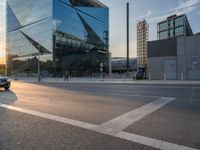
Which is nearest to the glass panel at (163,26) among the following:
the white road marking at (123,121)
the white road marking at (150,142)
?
the white road marking at (123,121)

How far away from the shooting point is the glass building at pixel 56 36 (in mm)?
67688

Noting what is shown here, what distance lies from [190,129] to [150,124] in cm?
104

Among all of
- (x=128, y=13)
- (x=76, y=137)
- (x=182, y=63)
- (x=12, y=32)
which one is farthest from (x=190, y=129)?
(x=12, y=32)

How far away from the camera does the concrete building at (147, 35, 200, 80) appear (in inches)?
1422

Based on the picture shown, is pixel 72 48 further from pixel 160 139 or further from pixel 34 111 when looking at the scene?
pixel 160 139

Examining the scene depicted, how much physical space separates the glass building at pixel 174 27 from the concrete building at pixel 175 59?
48628 millimetres

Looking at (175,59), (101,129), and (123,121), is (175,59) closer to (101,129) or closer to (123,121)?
(123,121)

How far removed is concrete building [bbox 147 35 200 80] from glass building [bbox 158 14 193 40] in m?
48.6

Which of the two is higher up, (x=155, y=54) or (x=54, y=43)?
(x=54, y=43)

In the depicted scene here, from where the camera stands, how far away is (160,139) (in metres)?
5.68

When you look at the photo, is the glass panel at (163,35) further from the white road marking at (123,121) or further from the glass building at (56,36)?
the white road marking at (123,121)

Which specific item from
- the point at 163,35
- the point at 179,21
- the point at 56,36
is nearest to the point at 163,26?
the point at 163,35

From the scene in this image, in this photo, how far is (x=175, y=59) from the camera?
37.6 metres

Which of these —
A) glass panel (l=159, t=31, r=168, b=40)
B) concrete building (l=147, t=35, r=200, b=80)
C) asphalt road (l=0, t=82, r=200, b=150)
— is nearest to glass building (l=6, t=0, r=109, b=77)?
glass panel (l=159, t=31, r=168, b=40)
